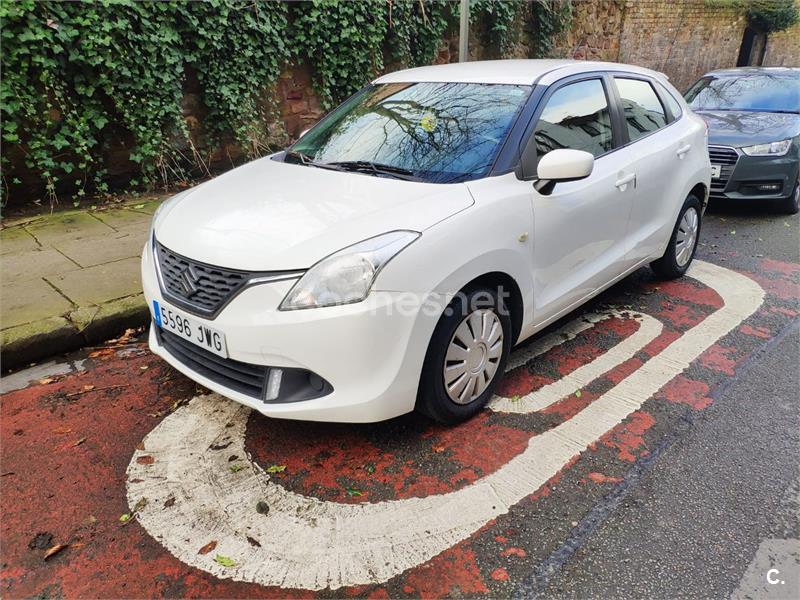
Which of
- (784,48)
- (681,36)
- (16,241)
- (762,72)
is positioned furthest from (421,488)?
(784,48)

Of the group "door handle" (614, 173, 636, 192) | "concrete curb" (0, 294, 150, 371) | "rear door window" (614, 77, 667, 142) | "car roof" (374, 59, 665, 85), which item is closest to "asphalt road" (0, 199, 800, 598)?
"concrete curb" (0, 294, 150, 371)

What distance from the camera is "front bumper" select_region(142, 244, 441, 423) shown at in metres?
2.21

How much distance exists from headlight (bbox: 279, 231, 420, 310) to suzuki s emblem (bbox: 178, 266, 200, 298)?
48 cm

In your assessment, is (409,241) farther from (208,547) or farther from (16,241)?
(16,241)

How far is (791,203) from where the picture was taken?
21.4 ft

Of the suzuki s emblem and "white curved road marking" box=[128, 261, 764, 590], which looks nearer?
"white curved road marking" box=[128, 261, 764, 590]

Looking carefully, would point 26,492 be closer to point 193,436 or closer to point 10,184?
point 193,436

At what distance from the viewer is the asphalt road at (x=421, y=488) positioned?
6.52 ft

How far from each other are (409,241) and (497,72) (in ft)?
5.44

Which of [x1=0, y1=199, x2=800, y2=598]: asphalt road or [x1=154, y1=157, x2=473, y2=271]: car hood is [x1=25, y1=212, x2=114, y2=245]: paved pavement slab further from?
[x1=154, y1=157, x2=473, y2=271]: car hood

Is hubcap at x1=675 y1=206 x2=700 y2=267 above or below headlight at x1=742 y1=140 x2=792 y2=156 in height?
below

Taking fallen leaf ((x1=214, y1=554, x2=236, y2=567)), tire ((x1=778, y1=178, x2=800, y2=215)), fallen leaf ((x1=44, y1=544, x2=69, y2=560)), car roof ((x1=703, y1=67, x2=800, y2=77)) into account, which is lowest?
tire ((x1=778, y1=178, x2=800, y2=215))

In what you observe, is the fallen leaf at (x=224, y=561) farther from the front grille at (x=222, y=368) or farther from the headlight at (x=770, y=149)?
the headlight at (x=770, y=149)

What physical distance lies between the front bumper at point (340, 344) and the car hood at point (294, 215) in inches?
7.3
